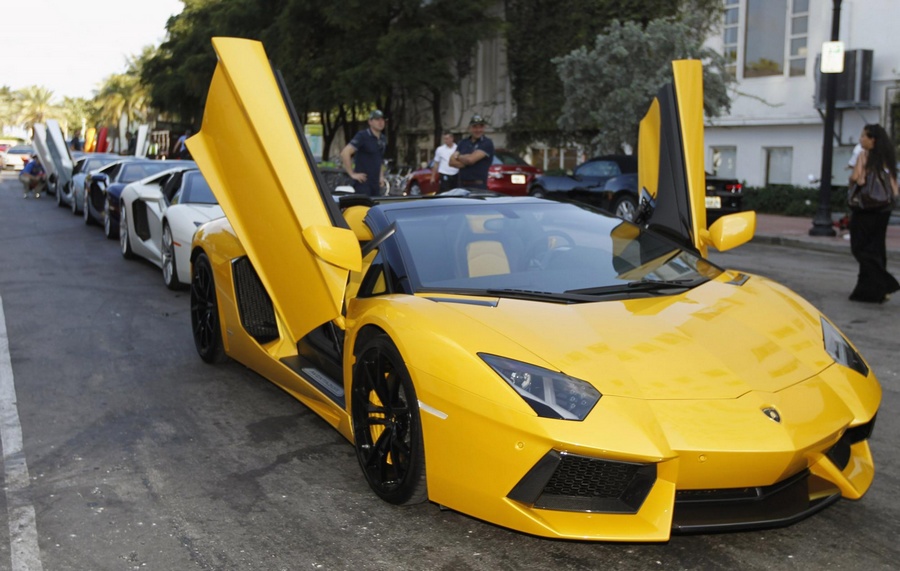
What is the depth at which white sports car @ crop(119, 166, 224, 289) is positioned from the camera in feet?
29.5

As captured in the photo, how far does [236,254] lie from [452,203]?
1.61 m

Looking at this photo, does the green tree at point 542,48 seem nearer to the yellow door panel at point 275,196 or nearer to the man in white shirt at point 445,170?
the man in white shirt at point 445,170

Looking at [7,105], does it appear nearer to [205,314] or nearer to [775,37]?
[775,37]

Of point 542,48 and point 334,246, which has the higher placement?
point 542,48

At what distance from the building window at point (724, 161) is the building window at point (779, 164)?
980 mm

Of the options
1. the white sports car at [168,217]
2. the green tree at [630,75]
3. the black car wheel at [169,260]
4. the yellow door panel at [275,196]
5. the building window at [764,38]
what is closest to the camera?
the yellow door panel at [275,196]

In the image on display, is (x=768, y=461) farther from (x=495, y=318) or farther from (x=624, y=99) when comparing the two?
(x=624, y=99)

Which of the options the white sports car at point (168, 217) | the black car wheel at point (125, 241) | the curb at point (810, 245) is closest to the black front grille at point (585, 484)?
the white sports car at point (168, 217)

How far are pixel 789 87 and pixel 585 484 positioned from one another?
22051 millimetres

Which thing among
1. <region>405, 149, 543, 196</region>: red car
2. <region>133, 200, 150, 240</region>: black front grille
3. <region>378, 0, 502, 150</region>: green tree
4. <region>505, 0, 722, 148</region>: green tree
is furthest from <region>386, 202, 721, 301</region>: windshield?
<region>378, 0, 502, 150</region>: green tree

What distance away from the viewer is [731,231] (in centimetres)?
505

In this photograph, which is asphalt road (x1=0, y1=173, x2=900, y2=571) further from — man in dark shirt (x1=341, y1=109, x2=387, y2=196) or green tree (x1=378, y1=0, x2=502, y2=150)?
green tree (x1=378, y1=0, x2=502, y2=150)

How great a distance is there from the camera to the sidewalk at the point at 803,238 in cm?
1452

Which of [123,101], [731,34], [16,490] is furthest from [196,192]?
[123,101]
